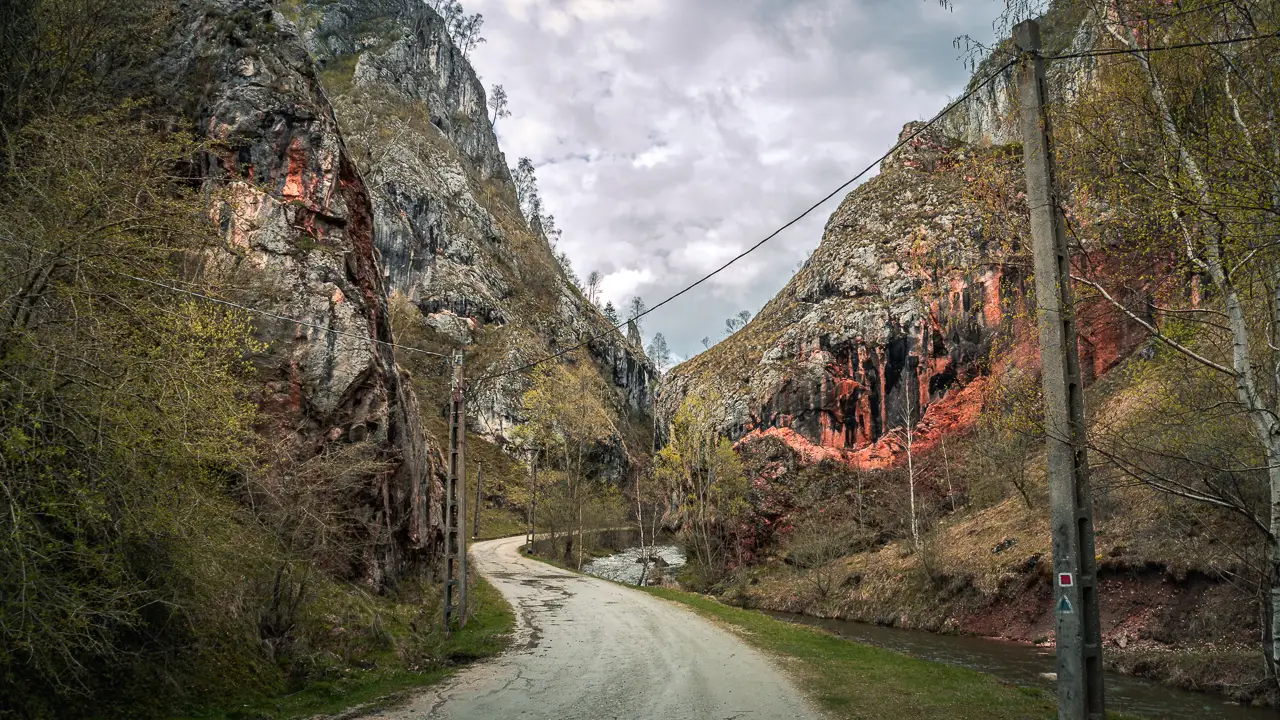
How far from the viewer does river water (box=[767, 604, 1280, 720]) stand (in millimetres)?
12883

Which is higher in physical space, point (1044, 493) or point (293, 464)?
point (293, 464)

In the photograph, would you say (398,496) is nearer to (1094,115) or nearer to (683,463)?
(1094,115)

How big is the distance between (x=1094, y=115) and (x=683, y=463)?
1161 inches

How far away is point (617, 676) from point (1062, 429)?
856cm

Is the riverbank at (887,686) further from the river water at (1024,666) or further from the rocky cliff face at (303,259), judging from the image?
the rocky cliff face at (303,259)

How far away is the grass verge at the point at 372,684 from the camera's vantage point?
8678mm

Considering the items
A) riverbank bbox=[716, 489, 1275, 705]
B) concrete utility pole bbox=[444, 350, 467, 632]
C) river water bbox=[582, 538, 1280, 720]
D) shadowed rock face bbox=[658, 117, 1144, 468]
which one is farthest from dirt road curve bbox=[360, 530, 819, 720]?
shadowed rock face bbox=[658, 117, 1144, 468]

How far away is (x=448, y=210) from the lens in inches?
3723

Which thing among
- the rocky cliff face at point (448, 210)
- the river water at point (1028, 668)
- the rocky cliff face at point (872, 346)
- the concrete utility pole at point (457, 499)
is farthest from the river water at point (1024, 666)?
the rocky cliff face at point (448, 210)

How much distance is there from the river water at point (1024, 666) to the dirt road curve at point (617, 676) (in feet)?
21.2

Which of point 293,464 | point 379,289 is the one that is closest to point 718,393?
point 379,289

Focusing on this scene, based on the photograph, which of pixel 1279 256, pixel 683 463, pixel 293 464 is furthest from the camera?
pixel 683 463

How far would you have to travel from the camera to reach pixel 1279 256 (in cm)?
748

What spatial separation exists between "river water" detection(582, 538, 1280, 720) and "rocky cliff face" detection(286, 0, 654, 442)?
54.6 meters
